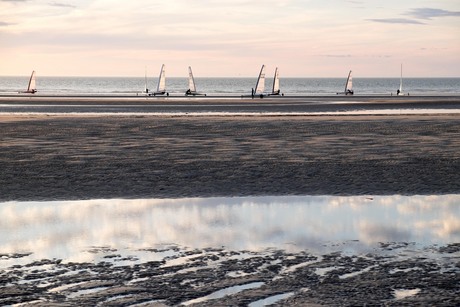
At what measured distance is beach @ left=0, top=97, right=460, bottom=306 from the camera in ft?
28.9

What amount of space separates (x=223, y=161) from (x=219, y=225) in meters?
10.5

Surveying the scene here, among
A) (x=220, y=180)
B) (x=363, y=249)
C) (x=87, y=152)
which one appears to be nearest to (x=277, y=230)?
(x=363, y=249)

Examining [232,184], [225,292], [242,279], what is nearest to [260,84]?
[232,184]

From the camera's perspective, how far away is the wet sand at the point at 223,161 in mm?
17984

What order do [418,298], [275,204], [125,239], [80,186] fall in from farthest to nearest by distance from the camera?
1. [80,186]
2. [275,204]
3. [125,239]
4. [418,298]

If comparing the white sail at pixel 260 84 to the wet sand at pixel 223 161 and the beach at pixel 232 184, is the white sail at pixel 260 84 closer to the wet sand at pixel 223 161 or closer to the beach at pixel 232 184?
the beach at pixel 232 184

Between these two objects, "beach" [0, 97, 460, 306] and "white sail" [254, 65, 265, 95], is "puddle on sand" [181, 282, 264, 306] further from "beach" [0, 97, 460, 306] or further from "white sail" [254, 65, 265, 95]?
"white sail" [254, 65, 265, 95]

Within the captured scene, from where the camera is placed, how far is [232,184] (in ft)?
61.4

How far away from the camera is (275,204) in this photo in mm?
15516

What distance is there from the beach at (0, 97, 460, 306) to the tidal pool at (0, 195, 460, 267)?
1.01 ft

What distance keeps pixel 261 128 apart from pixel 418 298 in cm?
3044

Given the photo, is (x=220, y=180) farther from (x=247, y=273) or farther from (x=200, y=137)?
(x=200, y=137)

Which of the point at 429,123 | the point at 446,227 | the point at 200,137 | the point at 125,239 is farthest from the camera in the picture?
the point at 429,123

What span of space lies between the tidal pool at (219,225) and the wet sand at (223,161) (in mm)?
1442
